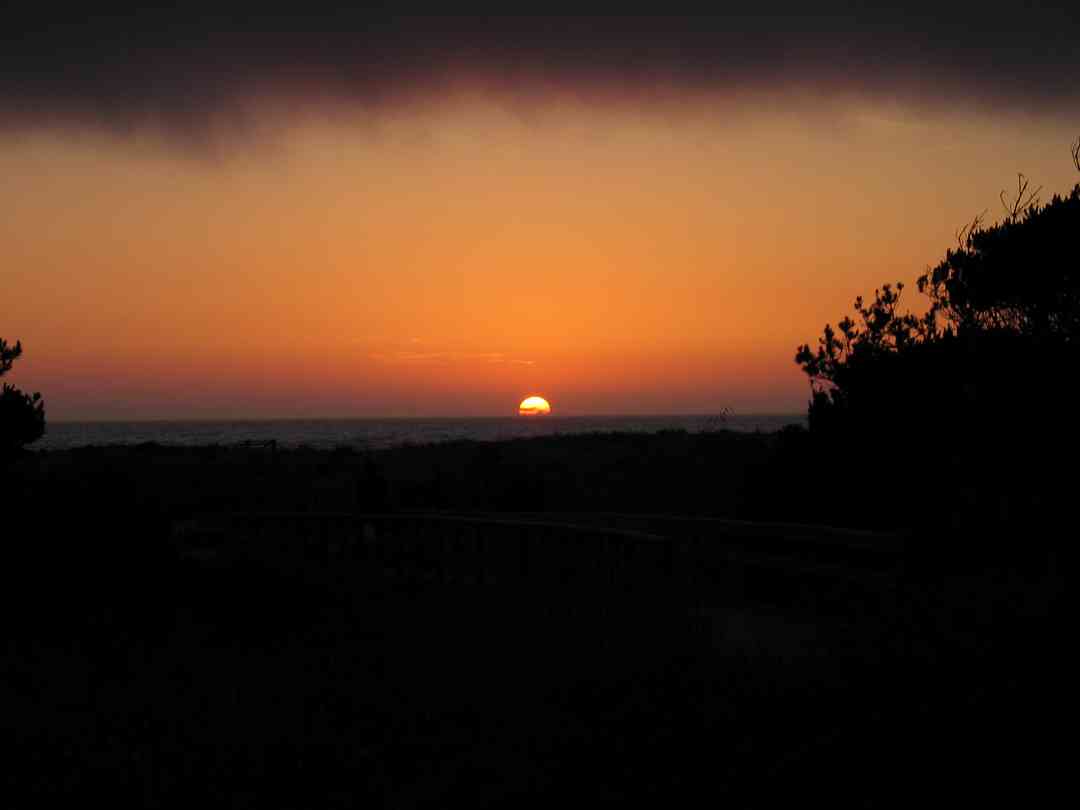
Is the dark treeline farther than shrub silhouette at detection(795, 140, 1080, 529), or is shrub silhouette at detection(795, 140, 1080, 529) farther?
shrub silhouette at detection(795, 140, 1080, 529)

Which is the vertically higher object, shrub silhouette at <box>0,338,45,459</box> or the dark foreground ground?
shrub silhouette at <box>0,338,45,459</box>

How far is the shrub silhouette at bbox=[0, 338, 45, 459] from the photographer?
27766mm

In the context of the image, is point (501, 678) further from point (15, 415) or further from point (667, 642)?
point (15, 415)

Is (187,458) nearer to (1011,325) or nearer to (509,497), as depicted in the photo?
(509,497)

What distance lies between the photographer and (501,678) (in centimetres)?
1138

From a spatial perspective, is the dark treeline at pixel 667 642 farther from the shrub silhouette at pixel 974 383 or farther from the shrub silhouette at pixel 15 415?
the shrub silhouette at pixel 15 415

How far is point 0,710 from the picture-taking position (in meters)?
10.6

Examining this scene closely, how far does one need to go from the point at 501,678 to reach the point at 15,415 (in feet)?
69.4

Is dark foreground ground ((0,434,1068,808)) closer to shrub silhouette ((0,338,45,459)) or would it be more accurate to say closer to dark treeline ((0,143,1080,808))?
dark treeline ((0,143,1080,808))

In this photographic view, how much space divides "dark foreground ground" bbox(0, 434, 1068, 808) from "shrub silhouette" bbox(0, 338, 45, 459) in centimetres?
1086

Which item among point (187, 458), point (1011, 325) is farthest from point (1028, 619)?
point (187, 458)

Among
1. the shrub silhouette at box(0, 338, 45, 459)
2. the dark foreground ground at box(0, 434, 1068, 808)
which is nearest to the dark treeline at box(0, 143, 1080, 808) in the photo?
the dark foreground ground at box(0, 434, 1068, 808)

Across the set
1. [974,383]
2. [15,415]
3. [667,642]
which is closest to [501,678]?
[667,642]

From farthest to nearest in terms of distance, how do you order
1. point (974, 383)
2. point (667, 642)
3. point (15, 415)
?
point (15, 415), point (974, 383), point (667, 642)
